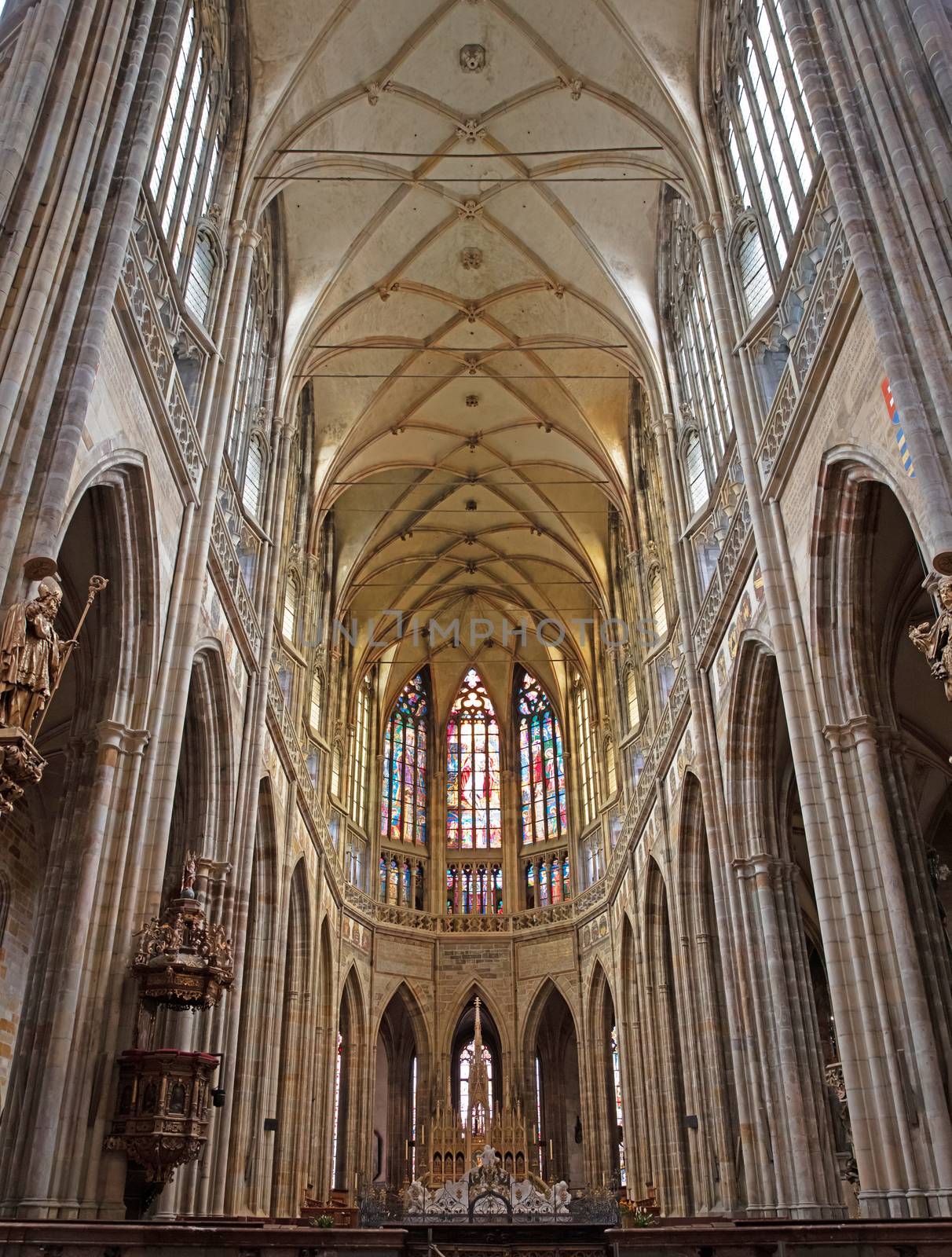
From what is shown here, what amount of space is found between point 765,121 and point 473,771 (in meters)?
24.6

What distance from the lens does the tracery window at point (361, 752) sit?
33844 millimetres

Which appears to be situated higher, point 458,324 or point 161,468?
point 458,324

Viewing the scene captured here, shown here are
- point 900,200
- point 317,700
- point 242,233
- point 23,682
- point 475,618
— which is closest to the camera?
point 23,682

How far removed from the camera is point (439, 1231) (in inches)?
794

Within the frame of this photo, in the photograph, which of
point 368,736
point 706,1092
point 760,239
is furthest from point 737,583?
point 368,736

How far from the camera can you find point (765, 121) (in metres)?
16.7

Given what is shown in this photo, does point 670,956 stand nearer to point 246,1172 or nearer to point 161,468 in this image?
point 246,1172

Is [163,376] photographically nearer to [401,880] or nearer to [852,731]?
[852,731]

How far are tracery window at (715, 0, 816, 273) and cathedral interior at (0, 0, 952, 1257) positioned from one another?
122mm

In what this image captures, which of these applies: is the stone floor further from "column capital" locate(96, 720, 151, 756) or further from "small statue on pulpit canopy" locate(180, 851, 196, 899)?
"column capital" locate(96, 720, 151, 756)

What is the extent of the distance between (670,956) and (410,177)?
17.4 metres

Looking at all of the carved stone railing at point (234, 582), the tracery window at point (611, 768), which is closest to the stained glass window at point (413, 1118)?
the tracery window at point (611, 768)

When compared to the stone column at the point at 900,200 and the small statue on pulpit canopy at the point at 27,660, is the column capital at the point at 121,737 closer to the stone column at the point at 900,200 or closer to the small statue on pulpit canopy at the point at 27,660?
the small statue on pulpit canopy at the point at 27,660

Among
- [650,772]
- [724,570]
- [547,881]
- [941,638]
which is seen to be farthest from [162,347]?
[547,881]
